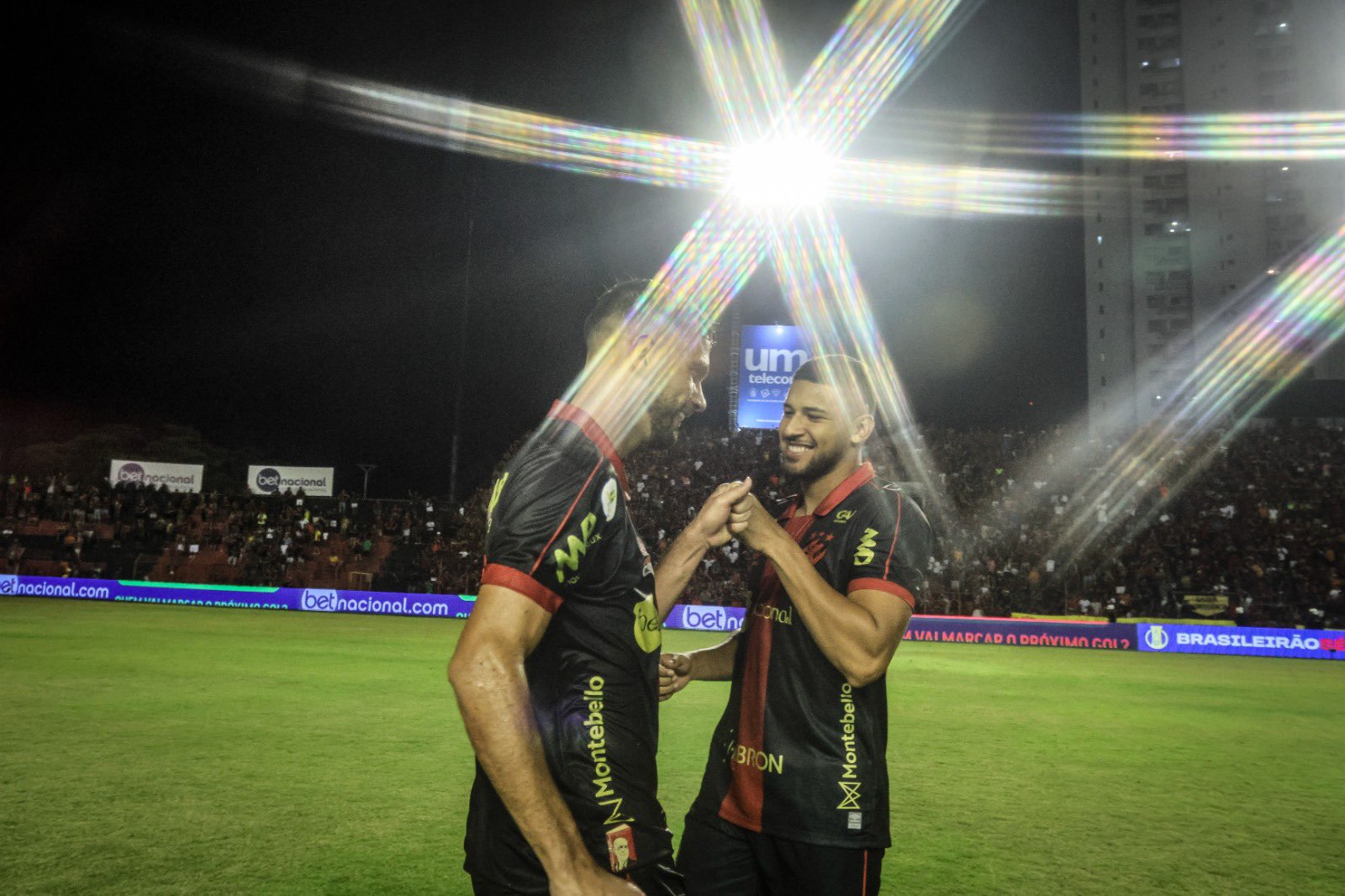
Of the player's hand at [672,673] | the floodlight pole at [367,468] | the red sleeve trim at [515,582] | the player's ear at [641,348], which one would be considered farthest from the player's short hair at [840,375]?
the floodlight pole at [367,468]

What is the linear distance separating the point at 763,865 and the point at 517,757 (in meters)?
1.49

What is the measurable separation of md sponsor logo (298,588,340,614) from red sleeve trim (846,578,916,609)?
2676 centimetres

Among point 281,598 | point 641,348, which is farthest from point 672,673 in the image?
point 281,598

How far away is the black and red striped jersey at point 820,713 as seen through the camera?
306cm

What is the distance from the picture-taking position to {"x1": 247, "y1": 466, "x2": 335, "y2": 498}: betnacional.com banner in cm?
4716

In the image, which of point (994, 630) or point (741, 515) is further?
point (994, 630)

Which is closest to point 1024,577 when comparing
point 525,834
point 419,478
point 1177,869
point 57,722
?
point 1177,869

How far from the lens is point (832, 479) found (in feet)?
11.7

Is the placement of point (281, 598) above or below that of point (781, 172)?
below

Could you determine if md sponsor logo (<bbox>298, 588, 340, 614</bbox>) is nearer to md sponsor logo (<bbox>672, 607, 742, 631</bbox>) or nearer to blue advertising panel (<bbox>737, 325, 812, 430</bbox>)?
md sponsor logo (<bbox>672, 607, 742, 631</bbox>)

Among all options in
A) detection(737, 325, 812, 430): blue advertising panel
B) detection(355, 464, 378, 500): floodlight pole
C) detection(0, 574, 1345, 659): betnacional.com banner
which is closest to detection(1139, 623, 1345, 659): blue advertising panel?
detection(0, 574, 1345, 659): betnacional.com banner

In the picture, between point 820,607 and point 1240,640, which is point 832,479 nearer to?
point 820,607

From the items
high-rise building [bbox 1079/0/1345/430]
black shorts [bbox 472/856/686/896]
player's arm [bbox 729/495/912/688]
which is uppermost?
high-rise building [bbox 1079/0/1345/430]

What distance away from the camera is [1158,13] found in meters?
65.4
